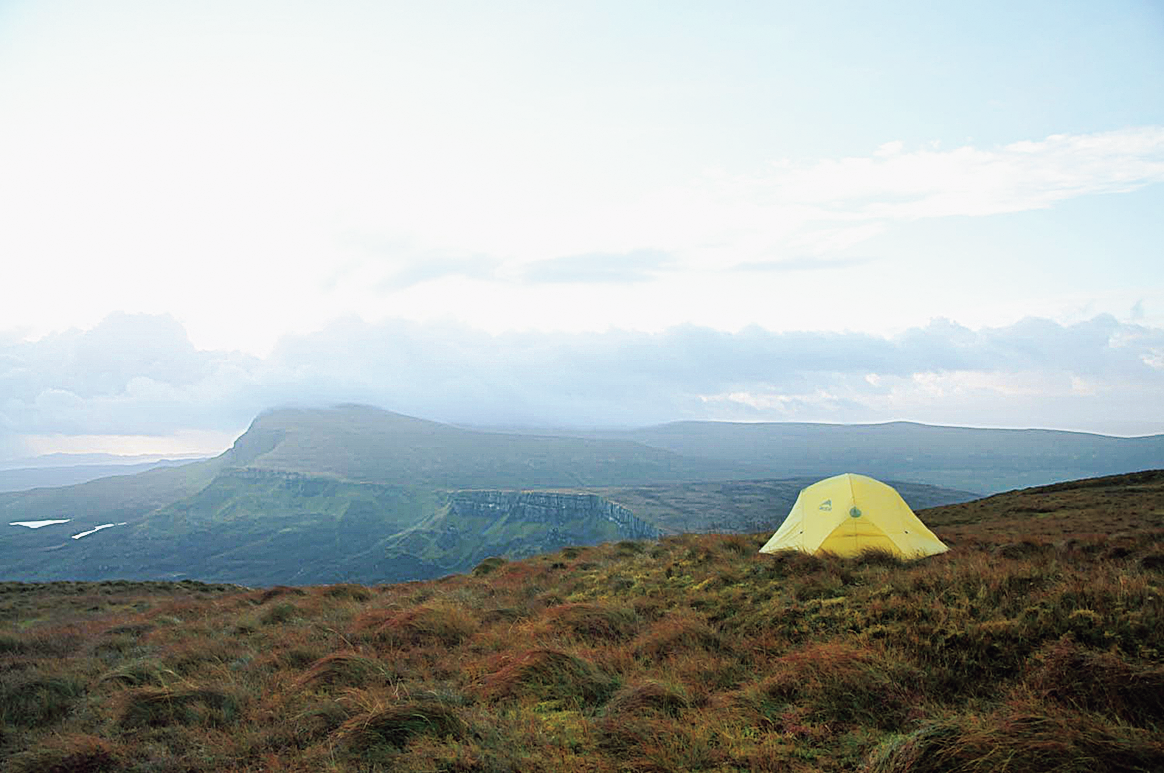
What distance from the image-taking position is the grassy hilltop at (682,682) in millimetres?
4824

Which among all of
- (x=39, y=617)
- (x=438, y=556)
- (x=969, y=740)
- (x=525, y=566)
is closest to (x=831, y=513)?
(x=525, y=566)

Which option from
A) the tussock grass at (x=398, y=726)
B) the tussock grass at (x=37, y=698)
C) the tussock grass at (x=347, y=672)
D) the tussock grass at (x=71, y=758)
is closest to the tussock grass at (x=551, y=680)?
the tussock grass at (x=398, y=726)

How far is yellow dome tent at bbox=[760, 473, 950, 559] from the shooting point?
13758mm

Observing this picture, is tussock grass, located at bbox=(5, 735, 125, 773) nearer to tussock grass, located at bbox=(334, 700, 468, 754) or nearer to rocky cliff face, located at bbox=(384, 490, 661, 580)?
tussock grass, located at bbox=(334, 700, 468, 754)

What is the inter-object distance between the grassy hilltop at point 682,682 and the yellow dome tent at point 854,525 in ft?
7.45

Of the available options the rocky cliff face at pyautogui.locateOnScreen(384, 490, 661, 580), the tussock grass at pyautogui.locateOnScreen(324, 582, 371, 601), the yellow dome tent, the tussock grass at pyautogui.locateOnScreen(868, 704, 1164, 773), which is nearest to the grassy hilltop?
the tussock grass at pyautogui.locateOnScreen(868, 704, 1164, 773)

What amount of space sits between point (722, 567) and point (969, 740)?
827 centimetres

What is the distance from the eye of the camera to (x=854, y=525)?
13977mm

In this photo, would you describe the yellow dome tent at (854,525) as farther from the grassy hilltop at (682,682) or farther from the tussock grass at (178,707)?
the tussock grass at (178,707)

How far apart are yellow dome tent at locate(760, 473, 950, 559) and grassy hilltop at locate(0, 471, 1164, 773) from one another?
7.45 feet

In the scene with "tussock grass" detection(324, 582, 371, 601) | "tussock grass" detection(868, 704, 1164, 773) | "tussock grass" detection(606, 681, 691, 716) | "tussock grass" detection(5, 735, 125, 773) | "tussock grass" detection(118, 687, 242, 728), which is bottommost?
"tussock grass" detection(324, 582, 371, 601)

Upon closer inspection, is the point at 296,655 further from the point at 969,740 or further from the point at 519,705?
the point at 969,740

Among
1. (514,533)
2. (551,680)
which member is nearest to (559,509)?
(514,533)

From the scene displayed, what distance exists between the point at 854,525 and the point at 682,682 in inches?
355
